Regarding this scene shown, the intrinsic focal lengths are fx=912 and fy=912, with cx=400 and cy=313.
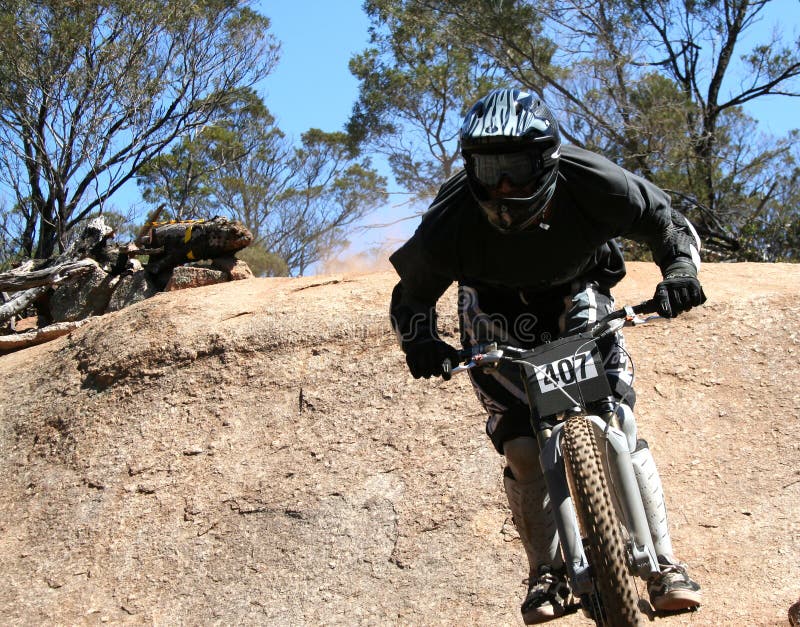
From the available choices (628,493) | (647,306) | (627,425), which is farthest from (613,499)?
(647,306)

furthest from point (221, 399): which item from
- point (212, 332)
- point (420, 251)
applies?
point (420, 251)

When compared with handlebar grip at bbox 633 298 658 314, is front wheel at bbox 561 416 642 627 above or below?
below

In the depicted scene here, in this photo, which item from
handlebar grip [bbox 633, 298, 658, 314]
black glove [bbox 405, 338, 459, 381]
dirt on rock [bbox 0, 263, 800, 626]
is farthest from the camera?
dirt on rock [bbox 0, 263, 800, 626]

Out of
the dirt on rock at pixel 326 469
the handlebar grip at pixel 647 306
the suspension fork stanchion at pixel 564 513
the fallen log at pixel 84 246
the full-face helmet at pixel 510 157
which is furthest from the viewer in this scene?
the fallen log at pixel 84 246

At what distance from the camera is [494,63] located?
18469 millimetres

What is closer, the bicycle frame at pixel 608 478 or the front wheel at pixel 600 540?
the front wheel at pixel 600 540

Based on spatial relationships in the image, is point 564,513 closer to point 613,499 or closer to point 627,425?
point 613,499

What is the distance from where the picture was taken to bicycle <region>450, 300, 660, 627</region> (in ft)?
10.1

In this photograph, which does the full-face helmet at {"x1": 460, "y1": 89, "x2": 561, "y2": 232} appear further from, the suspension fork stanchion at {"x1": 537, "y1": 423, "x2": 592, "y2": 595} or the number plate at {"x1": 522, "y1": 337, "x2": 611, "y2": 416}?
the suspension fork stanchion at {"x1": 537, "y1": 423, "x2": 592, "y2": 595}

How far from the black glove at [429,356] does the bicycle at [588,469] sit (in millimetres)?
53

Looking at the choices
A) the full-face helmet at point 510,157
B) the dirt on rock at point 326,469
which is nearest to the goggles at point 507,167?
the full-face helmet at point 510,157

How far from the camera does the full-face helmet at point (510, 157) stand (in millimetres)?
3336

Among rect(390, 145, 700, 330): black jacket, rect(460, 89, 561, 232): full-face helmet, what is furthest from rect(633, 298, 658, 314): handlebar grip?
rect(460, 89, 561, 232): full-face helmet

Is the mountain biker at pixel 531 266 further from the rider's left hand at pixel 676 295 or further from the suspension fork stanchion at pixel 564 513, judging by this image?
the suspension fork stanchion at pixel 564 513
